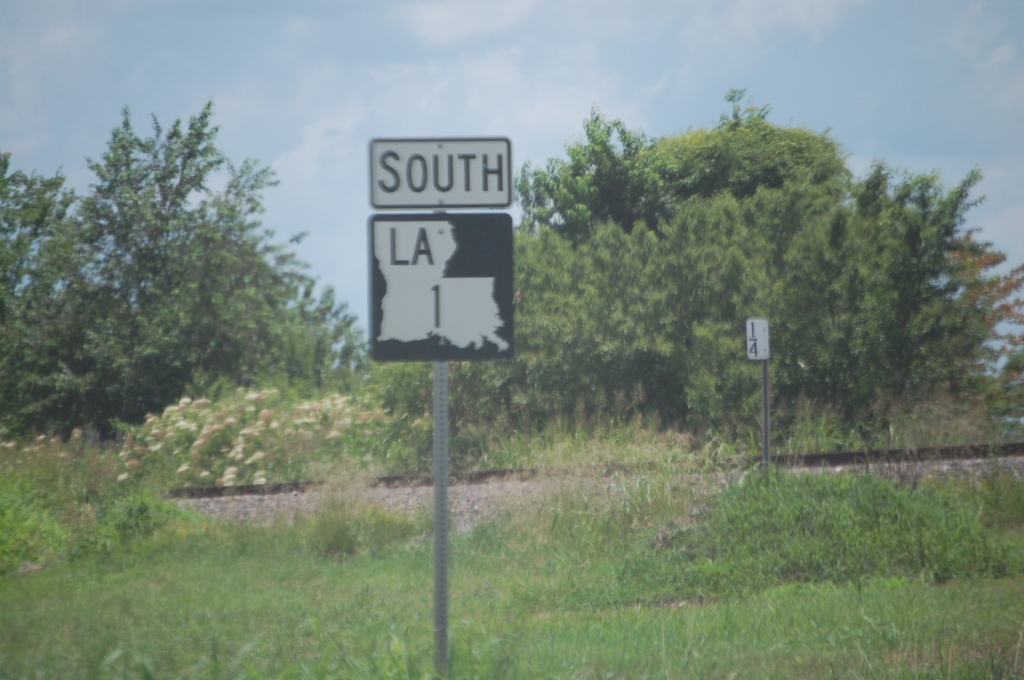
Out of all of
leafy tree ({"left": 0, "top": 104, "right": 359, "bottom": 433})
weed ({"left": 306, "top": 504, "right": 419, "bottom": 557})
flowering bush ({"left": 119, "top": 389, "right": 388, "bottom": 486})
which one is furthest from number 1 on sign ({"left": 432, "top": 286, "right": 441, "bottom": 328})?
leafy tree ({"left": 0, "top": 104, "right": 359, "bottom": 433})

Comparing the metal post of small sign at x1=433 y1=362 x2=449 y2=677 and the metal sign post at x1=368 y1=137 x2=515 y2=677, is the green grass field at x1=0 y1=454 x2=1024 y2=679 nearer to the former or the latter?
the metal post of small sign at x1=433 y1=362 x2=449 y2=677

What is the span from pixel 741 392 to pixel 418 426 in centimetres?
620

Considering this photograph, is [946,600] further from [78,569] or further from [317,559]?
[78,569]

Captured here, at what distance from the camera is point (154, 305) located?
23281 mm

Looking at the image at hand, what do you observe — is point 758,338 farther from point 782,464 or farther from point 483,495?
point 483,495

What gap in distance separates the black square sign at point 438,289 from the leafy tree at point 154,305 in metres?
18.5

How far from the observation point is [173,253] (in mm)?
23422

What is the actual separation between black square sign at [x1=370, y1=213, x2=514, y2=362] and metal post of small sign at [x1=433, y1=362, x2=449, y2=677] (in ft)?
0.59

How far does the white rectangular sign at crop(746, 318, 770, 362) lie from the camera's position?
992 cm

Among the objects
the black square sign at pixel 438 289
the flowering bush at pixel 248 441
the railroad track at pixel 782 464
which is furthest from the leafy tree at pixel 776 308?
the black square sign at pixel 438 289

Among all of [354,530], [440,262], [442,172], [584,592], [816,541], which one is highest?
[442,172]

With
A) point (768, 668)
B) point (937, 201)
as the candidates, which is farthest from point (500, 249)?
point (937, 201)

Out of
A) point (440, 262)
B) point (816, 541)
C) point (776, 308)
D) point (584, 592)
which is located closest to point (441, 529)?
point (440, 262)

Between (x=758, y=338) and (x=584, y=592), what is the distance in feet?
13.8
